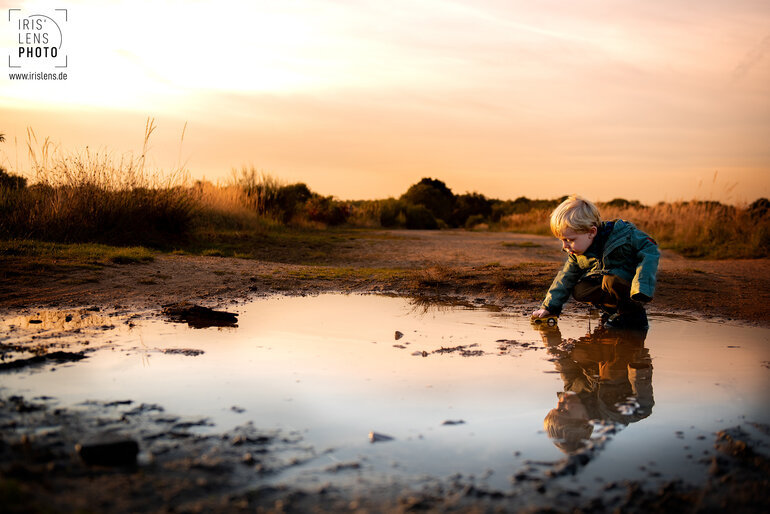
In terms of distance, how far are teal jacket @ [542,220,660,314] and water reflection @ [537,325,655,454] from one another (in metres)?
0.41

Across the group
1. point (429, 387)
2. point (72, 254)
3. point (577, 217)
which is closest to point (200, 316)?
point (429, 387)

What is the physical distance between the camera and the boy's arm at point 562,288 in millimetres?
5590

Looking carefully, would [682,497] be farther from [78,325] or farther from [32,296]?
[32,296]

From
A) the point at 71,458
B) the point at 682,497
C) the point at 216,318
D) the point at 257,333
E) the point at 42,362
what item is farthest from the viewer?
the point at 216,318

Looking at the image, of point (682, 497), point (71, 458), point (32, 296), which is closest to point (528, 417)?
point (682, 497)

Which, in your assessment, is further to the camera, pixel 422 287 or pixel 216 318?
pixel 422 287

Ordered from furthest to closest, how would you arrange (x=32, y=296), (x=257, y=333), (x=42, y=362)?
(x=32, y=296), (x=257, y=333), (x=42, y=362)

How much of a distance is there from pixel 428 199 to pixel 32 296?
1642 inches

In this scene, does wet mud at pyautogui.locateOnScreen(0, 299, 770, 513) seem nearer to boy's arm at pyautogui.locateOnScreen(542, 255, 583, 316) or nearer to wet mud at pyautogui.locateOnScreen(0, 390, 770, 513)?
wet mud at pyautogui.locateOnScreen(0, 390, 770, 513)

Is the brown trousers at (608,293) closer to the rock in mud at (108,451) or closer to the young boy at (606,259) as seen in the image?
the young boy at (606,259)

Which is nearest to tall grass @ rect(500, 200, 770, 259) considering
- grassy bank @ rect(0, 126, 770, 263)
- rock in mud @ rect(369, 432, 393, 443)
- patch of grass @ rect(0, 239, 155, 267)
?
grassy bank @ rect(0, 126, 770, 263)

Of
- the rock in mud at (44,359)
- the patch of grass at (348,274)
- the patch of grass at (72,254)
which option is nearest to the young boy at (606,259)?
the patch of grass at (348,274)

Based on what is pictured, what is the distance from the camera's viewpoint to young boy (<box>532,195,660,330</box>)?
510 cm

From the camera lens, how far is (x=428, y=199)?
1845 inches
